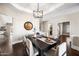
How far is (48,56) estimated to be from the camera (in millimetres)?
2053

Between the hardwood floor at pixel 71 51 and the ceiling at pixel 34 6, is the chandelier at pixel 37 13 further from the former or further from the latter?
the hardwood floor at pixel 71 51

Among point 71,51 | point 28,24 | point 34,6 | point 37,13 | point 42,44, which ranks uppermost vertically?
point 34,6

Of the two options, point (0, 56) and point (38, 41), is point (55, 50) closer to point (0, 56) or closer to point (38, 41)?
point (38, 41)

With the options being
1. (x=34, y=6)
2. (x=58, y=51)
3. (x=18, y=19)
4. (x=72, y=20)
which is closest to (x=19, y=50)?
(x=18, y=19)

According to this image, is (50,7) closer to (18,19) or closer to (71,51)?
(18,19)

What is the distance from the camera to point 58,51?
2021 mm

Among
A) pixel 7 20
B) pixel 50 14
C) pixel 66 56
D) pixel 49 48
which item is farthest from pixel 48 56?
pixel 7 20

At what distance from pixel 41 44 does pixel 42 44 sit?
17mm

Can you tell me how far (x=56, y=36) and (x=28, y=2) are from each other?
700mm

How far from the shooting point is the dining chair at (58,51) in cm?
200

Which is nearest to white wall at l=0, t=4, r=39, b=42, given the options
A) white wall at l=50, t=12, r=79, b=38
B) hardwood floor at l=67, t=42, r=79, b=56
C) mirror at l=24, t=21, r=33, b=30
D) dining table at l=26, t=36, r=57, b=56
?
mirror at l=24, t=21, r=33, b=30

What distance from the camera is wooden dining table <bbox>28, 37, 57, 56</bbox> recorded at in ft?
6.55

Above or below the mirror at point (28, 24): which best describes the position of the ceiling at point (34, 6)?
above

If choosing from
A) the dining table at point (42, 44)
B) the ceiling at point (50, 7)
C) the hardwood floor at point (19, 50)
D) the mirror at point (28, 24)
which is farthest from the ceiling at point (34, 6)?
the hardwood floor at point (19, 50)
